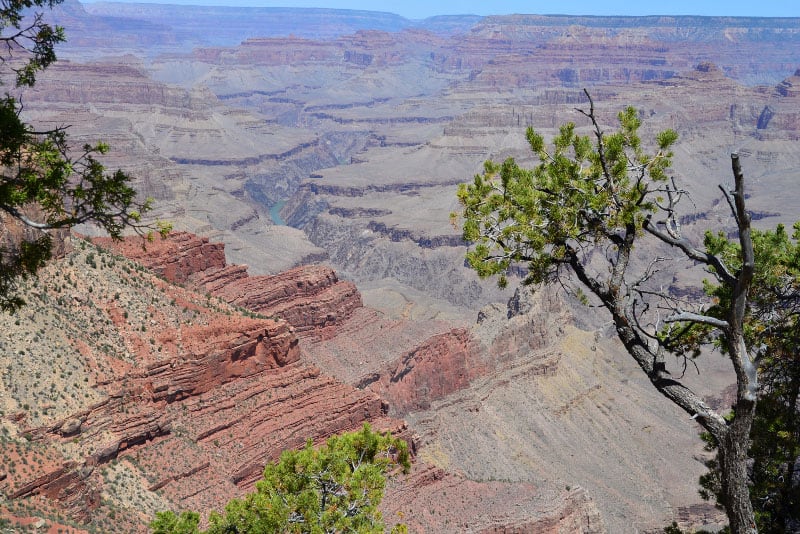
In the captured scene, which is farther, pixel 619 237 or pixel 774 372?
pixel 774 372

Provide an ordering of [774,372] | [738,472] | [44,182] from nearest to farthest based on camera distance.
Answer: [738,472], [44,182], [774,372]

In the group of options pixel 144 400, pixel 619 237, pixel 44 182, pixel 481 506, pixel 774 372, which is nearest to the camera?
pixel 44 182

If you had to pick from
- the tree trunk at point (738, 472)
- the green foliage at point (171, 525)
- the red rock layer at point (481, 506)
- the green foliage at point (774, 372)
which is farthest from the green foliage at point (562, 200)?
the red rock layer at point (481, 506)

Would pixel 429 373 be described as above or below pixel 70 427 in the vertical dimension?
below

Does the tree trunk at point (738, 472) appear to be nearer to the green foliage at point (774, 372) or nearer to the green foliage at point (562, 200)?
the green foliage at point (562, 200)

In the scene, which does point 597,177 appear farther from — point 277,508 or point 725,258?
point 277,508

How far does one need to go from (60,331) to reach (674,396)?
107 feet

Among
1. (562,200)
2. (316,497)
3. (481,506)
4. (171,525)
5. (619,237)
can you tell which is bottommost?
(481,506)

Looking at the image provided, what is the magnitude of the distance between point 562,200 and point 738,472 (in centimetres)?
647

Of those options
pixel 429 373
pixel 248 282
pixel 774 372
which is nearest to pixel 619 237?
pixel 774 372

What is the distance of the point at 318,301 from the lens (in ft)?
224

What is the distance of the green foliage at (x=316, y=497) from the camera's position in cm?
1911

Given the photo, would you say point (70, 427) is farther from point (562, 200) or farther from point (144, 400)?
point (562, 200)

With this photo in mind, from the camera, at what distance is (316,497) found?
1931 cm
